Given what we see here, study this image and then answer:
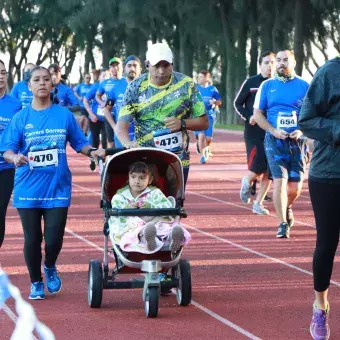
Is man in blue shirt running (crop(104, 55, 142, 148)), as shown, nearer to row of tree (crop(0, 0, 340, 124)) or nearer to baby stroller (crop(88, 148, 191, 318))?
baby stroller (crop(88, 148, 191, 318))

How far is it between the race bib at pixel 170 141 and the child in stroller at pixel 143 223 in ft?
1.14

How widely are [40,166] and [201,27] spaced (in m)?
45.3

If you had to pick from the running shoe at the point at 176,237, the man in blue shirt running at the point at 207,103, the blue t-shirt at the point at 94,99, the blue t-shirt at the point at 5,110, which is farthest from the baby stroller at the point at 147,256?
the man in blue shirt running at the point at 207,103

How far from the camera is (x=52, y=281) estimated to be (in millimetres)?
9938

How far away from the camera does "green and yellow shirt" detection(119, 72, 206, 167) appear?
9742 millimetres

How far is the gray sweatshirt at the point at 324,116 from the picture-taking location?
7594 millimetres

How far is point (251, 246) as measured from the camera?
12.8m

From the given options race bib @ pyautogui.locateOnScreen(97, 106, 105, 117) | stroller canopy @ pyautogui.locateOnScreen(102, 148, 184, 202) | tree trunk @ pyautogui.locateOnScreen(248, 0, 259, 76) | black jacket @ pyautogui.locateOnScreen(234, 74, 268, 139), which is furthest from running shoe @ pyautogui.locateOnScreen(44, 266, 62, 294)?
tree trunk @ pyautogui.locateOnScreen(248, 0, 259, 76)

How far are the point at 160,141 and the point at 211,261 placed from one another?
2372 mm

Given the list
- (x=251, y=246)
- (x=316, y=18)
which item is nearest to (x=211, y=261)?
(x=251, y=246)

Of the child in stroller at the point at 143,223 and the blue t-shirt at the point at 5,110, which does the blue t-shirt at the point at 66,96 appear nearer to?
the blue t-shirt at the point at 5,110

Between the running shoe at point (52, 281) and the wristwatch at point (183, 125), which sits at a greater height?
the wristwatch at point (183, 125)

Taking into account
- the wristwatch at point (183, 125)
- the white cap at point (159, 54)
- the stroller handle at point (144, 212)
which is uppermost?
the white cap at point (159, 54)

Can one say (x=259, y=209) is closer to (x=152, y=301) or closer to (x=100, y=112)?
(x=152, y=301)
